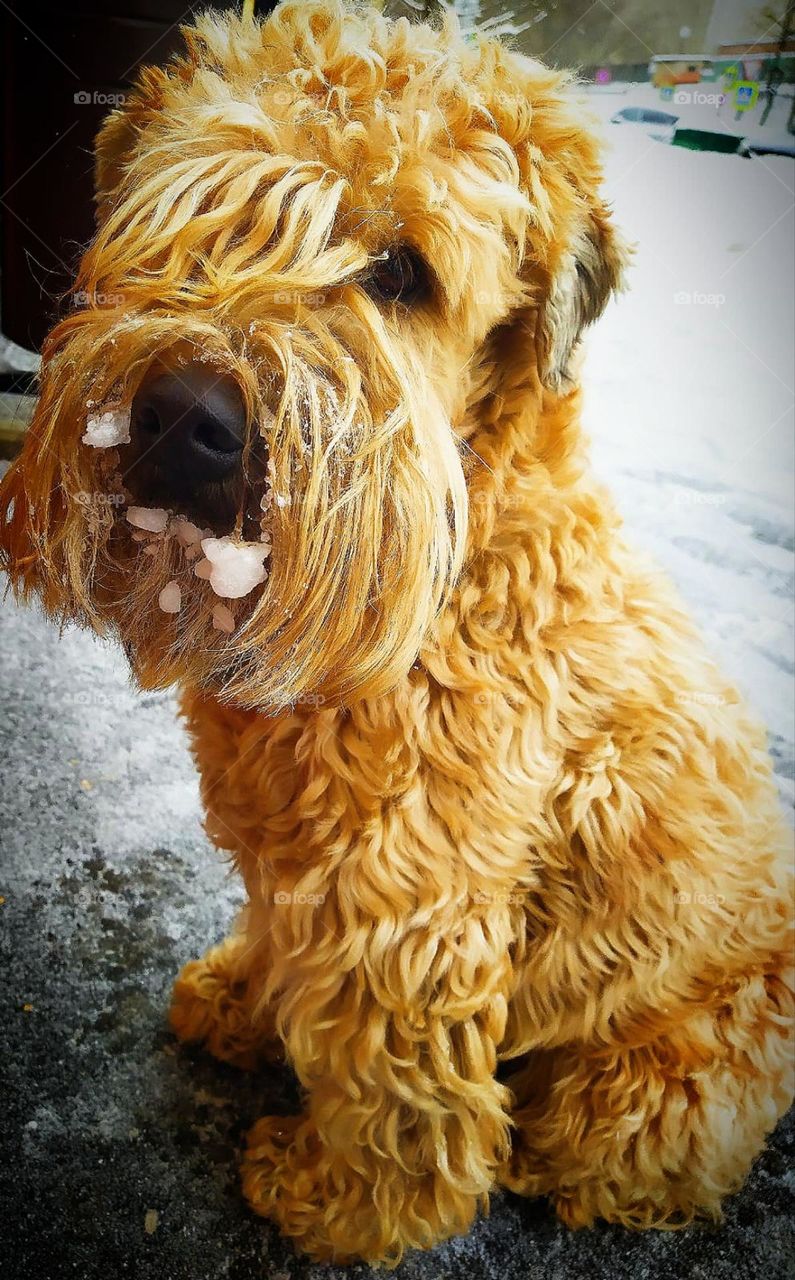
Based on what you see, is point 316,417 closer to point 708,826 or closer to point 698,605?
point 708,826

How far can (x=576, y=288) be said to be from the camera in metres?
0.99

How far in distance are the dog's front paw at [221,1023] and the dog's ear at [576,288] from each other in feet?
3.93

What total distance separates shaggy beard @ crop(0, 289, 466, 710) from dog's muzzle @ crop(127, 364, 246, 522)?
0.06ft

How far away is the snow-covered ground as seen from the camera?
141 cm

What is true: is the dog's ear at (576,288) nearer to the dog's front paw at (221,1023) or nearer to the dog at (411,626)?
the dog at (411,626)

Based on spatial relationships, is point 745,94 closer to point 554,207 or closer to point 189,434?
point 554,207

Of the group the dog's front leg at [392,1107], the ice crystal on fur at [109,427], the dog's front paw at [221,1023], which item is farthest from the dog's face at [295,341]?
the dog's front paw at [221,1023]

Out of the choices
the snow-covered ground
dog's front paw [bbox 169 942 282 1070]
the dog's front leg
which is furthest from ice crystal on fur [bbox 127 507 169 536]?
dog's front paw [bbox 169 942 282 1070]

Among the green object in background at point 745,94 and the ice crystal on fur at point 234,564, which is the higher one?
the green object in background at point 745,94

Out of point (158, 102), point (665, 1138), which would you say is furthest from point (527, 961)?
point (158, 102)

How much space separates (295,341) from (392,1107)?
105cm

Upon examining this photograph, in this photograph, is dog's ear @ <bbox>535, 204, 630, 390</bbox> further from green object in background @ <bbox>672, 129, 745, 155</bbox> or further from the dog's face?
green object in background @ <bbox>672, 129, 745, 155</bbox>

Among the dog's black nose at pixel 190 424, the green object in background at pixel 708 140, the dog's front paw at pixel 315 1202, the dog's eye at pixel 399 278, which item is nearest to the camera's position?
the dog's black nose at pixel 190 424

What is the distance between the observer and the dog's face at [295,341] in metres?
0.79
